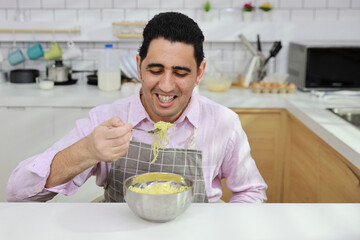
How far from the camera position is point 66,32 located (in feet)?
12.6

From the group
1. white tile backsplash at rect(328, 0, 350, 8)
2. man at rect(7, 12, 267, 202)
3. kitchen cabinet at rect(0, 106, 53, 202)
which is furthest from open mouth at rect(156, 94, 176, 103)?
white tile backsplash at rect(328, 0, 350, 8)

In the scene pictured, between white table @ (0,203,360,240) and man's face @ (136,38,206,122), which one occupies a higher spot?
man's face @ (136,38,206,122)

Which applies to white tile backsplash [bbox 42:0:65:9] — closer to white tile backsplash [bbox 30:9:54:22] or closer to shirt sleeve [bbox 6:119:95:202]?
white tile backsplash [bbox 30:9:54:22]

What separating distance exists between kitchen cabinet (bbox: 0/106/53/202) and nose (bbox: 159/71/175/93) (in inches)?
70.8

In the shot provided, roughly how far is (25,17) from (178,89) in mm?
2605

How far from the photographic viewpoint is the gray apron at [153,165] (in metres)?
1.85

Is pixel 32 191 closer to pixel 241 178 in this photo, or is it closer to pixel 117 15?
pixel 241 178

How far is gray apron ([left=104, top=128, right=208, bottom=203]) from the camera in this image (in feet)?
6.08

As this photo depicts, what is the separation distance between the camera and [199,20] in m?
3.84

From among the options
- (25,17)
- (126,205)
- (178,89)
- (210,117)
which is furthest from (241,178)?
(25,17)

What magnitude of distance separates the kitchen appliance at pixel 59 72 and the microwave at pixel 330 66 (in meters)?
1.70

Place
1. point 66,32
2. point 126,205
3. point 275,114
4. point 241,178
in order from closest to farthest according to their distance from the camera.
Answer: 1. point 126,205
2. point 241,178
3. point 275,114
4. point 66,32

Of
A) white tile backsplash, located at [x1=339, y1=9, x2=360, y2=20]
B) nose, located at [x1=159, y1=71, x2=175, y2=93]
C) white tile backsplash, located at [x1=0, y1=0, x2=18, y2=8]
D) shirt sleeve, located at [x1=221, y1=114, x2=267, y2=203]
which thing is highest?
white tile backsplash, located at [x1=0, y1=0, x2=18, y2=8]

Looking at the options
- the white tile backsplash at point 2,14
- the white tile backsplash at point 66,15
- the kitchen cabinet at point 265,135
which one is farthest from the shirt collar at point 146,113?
the white tile backsplash at point 2,14
